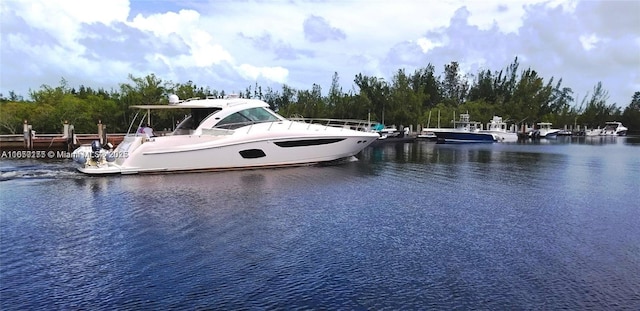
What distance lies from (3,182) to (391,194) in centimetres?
1574

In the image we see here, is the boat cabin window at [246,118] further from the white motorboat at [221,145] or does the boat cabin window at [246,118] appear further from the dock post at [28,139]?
the dock post at [28,139]

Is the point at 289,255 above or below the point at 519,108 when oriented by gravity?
below

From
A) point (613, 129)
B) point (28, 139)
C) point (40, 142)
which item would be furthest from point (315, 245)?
point (613, 129)

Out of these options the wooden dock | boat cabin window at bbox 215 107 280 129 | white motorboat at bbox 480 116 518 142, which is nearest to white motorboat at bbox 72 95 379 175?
boat cabin window at bbox 215 107 280 129

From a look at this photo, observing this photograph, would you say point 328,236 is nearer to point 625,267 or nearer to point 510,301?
point 510,301

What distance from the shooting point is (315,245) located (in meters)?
11.8

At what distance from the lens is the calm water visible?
8867 mm

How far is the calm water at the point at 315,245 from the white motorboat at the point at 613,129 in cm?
9445

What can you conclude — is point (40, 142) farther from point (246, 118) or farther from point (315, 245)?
point (315, 245)

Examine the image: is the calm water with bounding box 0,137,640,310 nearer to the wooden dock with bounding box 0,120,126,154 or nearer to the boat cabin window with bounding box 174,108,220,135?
the boat cabin window with bounding box 174,108,220,135

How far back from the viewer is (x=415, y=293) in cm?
900

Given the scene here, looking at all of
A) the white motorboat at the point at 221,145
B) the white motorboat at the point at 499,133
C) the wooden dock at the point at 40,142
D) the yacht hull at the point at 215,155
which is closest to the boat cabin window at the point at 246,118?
the white motorboat at the point at 221,145

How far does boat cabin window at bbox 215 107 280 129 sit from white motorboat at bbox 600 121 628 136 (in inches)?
3827

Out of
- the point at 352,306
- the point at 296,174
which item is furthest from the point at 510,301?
the point at 296,174
